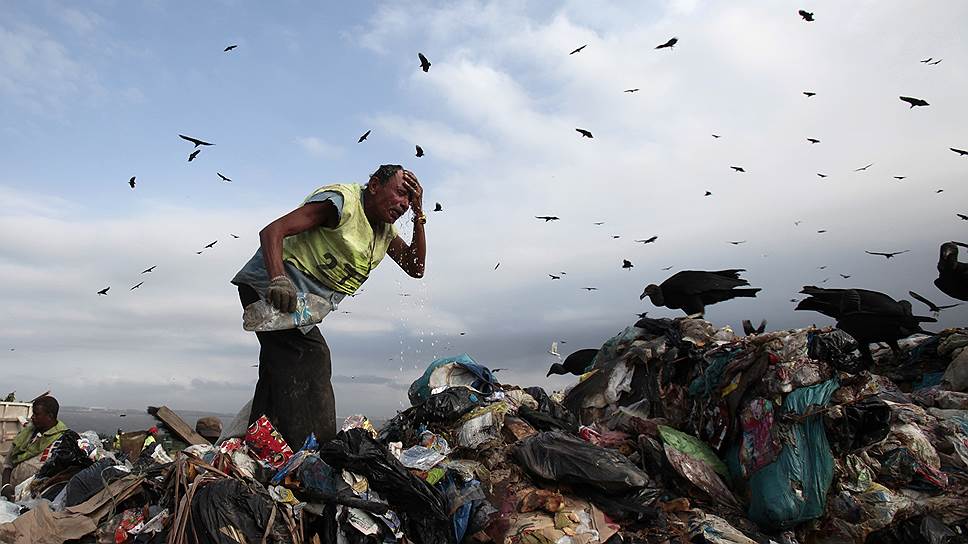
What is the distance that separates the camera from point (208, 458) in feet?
9.01

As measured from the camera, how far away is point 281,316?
2.75m

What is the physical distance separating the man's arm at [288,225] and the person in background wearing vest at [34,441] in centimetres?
398

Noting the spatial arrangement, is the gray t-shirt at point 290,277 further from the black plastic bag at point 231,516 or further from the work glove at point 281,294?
the black plastic bag at point 231,516

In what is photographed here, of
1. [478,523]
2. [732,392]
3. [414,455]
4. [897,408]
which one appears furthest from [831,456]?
[414,455]

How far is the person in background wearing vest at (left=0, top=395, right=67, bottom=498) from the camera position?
17.2ft

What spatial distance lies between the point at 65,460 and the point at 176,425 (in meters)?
1.77

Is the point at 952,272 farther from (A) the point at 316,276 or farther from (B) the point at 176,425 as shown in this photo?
(B) the point at 176,425

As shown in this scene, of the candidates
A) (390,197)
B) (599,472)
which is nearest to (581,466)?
(599,472)

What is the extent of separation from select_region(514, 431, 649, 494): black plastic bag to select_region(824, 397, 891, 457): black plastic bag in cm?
100

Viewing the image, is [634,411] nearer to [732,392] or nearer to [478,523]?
[732,392]

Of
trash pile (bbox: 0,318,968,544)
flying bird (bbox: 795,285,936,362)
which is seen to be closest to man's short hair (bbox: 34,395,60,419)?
trash pile (bbox: 0,318,968,544)

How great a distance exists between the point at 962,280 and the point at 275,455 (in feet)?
16.5

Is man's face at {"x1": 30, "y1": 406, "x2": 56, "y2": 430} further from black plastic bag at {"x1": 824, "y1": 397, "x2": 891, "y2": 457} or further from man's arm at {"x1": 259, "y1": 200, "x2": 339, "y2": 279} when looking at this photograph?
black plastic bag at {"x1": 824, "y1": 397, "x2": 891, "y2": 457}

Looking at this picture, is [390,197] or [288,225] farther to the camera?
[390,197]
